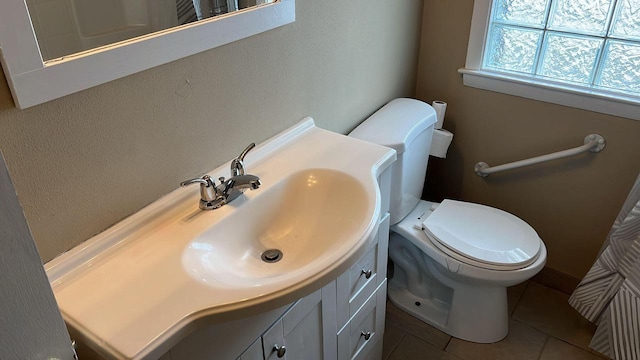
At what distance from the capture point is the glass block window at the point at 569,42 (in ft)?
5.65

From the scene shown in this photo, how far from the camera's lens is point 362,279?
1484 millimetres

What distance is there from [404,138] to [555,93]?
640mm

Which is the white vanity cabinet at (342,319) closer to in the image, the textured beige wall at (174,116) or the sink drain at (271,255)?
the sink drain at (271,255)

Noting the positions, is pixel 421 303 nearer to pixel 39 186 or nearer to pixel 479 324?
pixel 479 324

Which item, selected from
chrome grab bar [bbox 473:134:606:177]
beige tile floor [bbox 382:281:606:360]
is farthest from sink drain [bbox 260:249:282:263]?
chrome grab bar [bbox 473:134:606:177]

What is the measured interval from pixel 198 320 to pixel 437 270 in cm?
122

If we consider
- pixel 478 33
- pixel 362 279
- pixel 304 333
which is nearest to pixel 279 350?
pixel 304 333

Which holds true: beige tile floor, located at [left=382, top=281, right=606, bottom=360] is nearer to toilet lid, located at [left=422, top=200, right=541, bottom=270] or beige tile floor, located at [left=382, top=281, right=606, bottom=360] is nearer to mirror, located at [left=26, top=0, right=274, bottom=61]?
toilet lid, located at [left=422, top=200, right=541, bottom=270]

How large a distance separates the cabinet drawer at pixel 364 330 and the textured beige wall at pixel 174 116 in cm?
59

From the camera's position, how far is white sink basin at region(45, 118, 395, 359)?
91 centimetres

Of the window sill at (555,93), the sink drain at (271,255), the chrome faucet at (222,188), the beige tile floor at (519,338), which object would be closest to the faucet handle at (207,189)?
the chrome faucet at (222,188)

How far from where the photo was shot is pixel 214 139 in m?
1.27

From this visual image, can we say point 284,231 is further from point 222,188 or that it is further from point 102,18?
point 102,18

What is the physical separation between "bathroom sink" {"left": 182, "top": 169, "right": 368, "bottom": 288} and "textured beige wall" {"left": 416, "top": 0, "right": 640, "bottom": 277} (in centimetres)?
99
